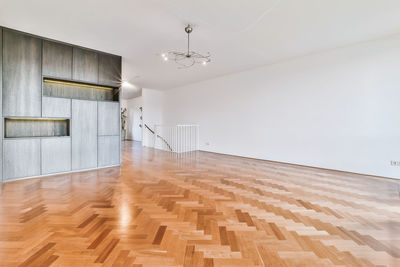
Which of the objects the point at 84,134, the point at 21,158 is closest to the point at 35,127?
the point at 21,158

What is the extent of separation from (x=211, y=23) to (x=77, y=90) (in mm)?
3423

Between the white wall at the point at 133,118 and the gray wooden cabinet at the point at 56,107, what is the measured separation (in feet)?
23.3

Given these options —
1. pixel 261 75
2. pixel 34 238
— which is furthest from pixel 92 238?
pixel 261 75

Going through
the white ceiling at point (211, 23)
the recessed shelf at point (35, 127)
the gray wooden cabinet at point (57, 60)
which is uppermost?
the white ceiling at point (211, 23)

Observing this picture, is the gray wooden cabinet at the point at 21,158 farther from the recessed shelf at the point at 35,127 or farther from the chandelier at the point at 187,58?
the chandelier at the point at 187,58

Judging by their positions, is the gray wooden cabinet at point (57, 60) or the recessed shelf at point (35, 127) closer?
the recessed shelf at point (35, 127)

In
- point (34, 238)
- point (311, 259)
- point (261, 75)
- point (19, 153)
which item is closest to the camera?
point (311, 259)

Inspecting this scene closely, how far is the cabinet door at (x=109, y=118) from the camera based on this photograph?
14.3 ft

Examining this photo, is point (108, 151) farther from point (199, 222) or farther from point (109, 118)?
point (199, 222)

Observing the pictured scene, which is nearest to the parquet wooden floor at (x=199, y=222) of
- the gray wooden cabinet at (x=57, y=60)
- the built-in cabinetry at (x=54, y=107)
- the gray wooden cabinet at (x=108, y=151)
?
the built-in cabinetry at (x=54, y=107)

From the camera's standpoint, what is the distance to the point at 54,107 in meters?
3.72

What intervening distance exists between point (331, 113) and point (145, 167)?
4.61m

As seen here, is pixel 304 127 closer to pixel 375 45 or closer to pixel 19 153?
pixel 375 45

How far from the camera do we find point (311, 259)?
1.45 metres
